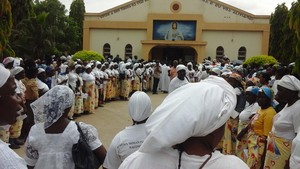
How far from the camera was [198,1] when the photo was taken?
1280 inches

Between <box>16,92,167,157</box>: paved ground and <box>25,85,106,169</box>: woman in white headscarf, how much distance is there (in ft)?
15.0

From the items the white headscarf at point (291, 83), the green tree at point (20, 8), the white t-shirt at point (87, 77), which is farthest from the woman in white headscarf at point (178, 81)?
the green tree at point (20, 8)

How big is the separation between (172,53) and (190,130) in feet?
108

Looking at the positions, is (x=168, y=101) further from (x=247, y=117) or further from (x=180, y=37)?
(x=180, y=37)

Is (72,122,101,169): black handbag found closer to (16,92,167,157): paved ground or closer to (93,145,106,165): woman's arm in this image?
(93,145,106,165): woman's arm

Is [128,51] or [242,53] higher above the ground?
[242,53]

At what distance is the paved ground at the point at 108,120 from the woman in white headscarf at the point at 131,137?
466 cm

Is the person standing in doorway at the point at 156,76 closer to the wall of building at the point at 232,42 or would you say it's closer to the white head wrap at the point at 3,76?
the wall of building at the point at 232,42

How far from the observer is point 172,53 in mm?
34469

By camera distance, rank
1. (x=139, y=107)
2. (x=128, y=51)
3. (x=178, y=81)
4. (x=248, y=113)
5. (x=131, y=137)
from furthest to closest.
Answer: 1. (x=128, y=51)
2. (x=178, y=81)
3. (x=248, y=113)
4. (x=139, y=107)
5. (x=131, y=137)

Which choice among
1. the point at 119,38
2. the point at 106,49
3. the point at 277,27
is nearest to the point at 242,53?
the point at 277,27

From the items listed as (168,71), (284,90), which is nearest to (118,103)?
(168,71)

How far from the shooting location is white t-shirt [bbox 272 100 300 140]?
4.15m

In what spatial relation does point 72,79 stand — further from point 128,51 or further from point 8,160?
point 128,51
